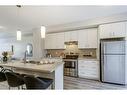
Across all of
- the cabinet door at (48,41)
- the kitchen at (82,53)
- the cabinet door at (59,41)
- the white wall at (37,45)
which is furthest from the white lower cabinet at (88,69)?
the white wall at (37,45)

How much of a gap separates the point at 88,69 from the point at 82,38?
1.47m

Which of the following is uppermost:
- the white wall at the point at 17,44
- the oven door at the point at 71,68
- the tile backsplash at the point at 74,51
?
the white wall at the point at 17,44

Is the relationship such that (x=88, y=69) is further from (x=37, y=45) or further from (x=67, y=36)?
(x=37, y=45)

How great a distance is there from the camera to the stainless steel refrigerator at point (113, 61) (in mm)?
4316

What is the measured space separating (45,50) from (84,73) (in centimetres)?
291

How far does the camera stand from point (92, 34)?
5.50 m

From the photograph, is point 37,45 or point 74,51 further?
point 37,45

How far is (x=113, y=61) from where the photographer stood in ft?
14.7

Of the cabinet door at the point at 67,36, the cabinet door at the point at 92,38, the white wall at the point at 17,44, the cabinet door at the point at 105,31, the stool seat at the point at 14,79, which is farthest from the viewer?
the white wall at the point at 17,44

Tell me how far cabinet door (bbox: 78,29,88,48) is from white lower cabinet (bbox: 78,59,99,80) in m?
0.73

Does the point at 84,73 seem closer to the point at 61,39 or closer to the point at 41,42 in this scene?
the point at 61,39

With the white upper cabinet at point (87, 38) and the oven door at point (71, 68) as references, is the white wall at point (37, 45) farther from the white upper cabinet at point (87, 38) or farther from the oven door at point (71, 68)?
the white upper cabinet at point (87, 38)

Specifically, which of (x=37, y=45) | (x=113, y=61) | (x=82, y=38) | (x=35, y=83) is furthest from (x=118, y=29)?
(x=37, y=45)
